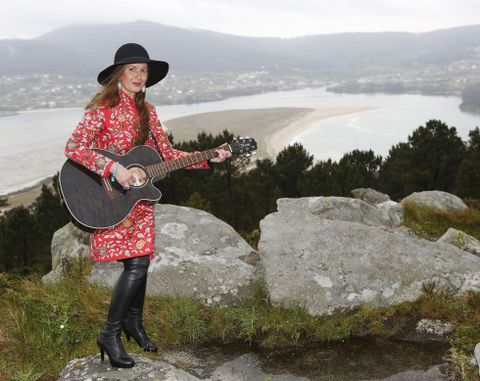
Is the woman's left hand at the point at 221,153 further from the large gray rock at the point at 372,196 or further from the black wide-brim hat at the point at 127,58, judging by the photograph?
the large gray rock at the point at 372,196

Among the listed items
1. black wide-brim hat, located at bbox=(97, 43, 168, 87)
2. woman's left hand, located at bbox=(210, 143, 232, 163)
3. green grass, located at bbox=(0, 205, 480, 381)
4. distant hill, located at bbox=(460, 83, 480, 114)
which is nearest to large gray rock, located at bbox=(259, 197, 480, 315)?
green grass, located at bbox=(0, 205, 480, 381)

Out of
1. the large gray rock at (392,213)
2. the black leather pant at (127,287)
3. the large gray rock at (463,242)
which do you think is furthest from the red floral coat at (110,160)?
the large gray rock at (392,213)

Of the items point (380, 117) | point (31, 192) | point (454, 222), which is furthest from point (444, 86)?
point (454, 222)

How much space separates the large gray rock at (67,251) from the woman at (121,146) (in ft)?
10.2

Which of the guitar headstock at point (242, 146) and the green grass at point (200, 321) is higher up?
the guitar headstock at point (242, 146)

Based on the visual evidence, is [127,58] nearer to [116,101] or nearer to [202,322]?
[116,101]

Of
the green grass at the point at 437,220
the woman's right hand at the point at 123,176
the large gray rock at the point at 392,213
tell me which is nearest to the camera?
the woman's right hand at the point at 123,176

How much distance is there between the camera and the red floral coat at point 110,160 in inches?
143

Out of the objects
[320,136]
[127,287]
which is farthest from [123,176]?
[320,136]

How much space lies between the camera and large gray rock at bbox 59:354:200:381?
3.71 m

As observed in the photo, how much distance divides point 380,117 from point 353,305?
9687 centimetres

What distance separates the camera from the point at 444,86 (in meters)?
176

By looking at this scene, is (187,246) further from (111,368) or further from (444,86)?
(444,86)

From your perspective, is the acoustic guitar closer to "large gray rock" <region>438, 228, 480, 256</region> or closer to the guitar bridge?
the guitar bridge
